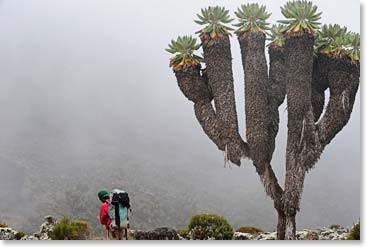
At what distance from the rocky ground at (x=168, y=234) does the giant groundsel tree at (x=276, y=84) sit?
0.72 ft

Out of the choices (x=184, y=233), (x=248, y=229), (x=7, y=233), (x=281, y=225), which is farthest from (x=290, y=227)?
(x=7, y=233)

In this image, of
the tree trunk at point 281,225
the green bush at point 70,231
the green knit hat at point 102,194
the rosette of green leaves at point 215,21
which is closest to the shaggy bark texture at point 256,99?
the rosette of green leaves at point 215,21

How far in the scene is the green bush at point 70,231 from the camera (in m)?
7.33

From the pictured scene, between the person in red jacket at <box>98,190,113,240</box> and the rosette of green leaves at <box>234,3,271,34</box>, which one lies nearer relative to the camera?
the person in red jacket at <box>98,190,113,240</box>

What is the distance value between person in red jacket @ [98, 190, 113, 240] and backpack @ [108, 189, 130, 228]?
0.07 meters

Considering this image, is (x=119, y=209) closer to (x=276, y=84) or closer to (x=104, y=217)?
(x=104, y=217)

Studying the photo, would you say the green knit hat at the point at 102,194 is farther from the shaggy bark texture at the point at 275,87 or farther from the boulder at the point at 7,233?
the shaggy bark texture at the point at 275,87

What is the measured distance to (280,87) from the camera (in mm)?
7809

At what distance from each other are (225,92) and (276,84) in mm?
695

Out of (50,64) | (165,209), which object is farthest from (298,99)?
(50,64)

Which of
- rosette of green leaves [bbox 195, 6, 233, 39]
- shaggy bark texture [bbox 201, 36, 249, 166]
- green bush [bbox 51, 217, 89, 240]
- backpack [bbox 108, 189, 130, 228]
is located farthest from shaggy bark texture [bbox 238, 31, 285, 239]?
green bush [bbox 51, 217, 89, 240]

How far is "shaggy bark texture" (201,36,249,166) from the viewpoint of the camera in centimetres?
771

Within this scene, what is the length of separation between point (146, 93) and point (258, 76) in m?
1.56

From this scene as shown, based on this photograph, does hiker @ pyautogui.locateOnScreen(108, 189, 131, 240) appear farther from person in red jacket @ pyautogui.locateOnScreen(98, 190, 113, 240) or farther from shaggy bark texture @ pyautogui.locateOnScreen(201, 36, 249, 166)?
shaggy bark texture @ pyautogui.locateOnScreen(201, 36, 249, 166)
